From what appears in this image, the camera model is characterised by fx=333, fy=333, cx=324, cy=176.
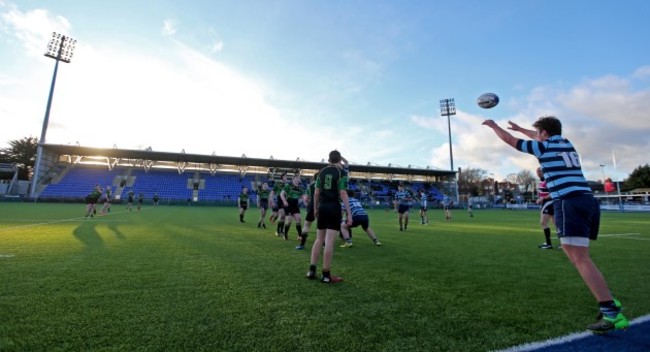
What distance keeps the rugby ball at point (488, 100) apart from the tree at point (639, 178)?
72.9m

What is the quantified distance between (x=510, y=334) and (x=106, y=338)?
333 centimetres

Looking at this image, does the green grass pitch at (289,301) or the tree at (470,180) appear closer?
the green grass pitch at (289,301)

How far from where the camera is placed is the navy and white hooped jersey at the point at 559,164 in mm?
3381

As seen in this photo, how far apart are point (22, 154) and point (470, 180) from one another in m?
107

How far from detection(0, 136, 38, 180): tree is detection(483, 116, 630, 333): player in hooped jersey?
83.6 m

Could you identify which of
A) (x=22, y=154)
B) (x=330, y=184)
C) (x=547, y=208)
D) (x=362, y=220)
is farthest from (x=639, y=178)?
(x=22, y=154)

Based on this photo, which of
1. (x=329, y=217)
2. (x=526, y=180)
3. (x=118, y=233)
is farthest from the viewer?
(x=526, y=180)

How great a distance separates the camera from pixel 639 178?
59.0 meters

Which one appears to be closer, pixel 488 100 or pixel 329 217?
pixel 329 217

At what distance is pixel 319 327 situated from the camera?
2.96 metres

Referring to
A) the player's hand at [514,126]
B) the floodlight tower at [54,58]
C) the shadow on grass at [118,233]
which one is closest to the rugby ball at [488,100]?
the player's hand at [514,126]

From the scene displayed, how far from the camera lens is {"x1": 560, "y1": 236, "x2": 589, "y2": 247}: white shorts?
325cm

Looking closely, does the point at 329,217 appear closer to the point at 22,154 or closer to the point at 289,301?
the point at 289,301

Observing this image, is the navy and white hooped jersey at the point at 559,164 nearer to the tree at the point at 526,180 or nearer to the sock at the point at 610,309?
the sock at the point at 610,309
